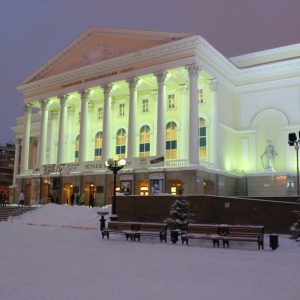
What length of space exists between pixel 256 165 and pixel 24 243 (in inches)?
1033

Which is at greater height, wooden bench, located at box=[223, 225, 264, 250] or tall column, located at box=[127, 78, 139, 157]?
tall column, located at box=[127, 78, 139, 157]

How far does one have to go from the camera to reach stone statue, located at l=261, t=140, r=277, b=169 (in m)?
35.9

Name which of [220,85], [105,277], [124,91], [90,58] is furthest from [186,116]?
[105,277]

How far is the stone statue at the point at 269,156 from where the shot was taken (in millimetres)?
35875

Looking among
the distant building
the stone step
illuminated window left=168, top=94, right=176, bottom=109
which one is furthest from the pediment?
the distant building

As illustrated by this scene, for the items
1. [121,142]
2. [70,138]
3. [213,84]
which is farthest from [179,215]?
[70,138]

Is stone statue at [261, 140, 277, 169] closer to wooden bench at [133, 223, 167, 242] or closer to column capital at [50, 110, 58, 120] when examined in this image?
wooden bench at [133, 223, 167, 242]

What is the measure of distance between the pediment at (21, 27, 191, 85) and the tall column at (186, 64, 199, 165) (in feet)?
10.1

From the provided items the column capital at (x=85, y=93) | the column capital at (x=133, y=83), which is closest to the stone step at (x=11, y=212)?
the column capital at (x=85, y=93)

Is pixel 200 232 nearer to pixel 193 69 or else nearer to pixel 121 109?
pixel 193 69

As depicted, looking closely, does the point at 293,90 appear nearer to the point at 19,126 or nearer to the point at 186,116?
the point at 186,116

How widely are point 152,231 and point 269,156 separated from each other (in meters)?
20.6

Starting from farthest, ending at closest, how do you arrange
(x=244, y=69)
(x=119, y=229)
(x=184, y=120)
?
1. (x=244, y=69)
2. (x=184, y=120)
3. (x=119, y=229)

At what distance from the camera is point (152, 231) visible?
18.2 meters
